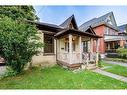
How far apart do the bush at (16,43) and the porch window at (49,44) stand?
2643 millimetres

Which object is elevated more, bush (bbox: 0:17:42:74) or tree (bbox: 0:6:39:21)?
tree (bbox: 0:6:39:21)

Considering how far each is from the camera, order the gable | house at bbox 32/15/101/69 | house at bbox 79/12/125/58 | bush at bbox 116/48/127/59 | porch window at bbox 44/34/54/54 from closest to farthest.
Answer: house at bbox 32/15/101/69 < porch window at bbox 44/34/54/54 < bush at bbox 116/48/127/59 < house at bbox 79/12/125/58 < the gable

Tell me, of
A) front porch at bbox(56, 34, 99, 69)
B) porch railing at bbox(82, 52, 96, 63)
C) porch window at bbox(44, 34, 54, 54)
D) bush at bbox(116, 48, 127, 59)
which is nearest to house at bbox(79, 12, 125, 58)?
bush at bbox(116, 48, 127, 59)

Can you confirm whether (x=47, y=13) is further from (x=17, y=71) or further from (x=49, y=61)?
(x=17, y=71)

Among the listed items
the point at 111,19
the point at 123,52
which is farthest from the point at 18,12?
the point at 111,19

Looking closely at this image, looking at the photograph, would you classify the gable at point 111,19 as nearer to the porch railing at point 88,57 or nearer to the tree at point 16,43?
the porch railing at point 88,57

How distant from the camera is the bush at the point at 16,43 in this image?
683 centimetres

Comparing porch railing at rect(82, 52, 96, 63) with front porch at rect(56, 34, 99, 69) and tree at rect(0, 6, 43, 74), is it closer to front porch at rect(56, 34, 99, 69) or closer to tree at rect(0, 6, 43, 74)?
front porch at rect(56, 34, 99, 69)

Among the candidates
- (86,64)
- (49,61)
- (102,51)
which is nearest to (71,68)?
(86,64)

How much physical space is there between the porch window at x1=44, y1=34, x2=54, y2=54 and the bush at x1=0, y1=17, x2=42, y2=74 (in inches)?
104

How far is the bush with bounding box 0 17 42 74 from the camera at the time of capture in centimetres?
683

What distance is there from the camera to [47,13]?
12.0 meters

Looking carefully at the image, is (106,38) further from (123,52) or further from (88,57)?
(88,57)

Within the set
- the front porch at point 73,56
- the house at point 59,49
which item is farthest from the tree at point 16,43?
the house at point 59,49
